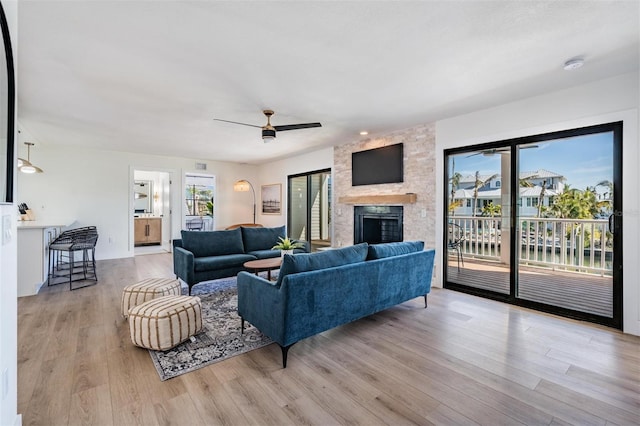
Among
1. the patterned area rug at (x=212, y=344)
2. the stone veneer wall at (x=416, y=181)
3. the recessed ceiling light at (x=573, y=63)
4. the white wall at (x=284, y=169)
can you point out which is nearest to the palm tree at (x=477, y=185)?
the stone veneer wall at (x=416, y=181)

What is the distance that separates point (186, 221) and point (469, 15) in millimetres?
7940

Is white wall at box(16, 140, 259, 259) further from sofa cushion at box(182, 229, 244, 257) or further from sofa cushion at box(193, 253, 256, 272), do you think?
sofa cushion at box(193, 253, 256, 272)

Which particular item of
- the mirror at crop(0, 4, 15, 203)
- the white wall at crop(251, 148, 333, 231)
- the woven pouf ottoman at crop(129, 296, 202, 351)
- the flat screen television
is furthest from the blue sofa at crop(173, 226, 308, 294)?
the mirror at crop(0, 4, 15, 203)

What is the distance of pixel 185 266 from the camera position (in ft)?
13.7

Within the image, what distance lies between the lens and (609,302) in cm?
336

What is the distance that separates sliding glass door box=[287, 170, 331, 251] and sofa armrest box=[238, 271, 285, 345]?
411 cm

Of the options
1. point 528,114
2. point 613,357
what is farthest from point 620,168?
point 613,357

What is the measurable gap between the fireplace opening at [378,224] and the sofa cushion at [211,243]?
2320mm

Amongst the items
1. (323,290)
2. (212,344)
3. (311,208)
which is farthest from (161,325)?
(311,208)

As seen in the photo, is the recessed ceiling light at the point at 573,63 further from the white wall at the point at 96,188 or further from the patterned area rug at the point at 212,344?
the white wall at the point at 96,188

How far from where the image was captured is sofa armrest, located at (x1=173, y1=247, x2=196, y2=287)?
13.4 ft

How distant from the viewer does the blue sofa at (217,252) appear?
13.8 feet

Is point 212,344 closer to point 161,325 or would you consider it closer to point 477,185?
point 161,325

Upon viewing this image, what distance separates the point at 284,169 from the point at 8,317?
6.78m
